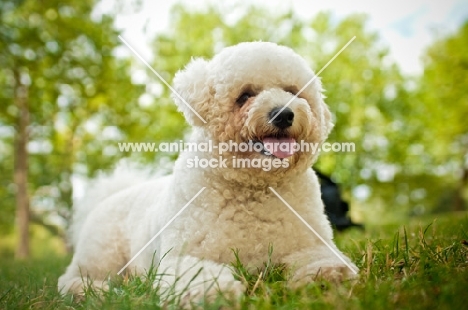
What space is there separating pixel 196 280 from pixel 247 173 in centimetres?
77

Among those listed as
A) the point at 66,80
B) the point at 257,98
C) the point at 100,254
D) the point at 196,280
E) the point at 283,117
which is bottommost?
the point at 100,254

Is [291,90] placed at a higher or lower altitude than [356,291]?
higher

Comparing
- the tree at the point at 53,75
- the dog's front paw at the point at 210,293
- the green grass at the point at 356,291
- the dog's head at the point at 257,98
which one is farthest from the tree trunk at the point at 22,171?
the dog's front paw at the point at 210,293

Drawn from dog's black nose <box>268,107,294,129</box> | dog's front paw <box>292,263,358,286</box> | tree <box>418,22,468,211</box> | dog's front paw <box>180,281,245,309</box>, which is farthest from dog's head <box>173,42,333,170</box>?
tree <box>418,22,468,211</box>

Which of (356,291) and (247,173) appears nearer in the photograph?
(356,291)

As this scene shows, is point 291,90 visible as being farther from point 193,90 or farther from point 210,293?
point 210,293

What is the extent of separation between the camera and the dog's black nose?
2730 mm

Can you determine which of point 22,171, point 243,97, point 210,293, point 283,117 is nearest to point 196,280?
point 210,293

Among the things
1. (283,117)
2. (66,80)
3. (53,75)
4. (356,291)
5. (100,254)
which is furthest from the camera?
(66,80)

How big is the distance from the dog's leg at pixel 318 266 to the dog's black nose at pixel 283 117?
776 mm

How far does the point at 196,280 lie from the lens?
7.95 ft

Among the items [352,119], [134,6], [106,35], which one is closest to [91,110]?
[106,35]

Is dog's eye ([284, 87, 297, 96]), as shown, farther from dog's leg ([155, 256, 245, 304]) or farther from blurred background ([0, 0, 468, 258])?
blurred background ([0, 0, 468, 258])

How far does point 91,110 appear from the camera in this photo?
13.6 m
